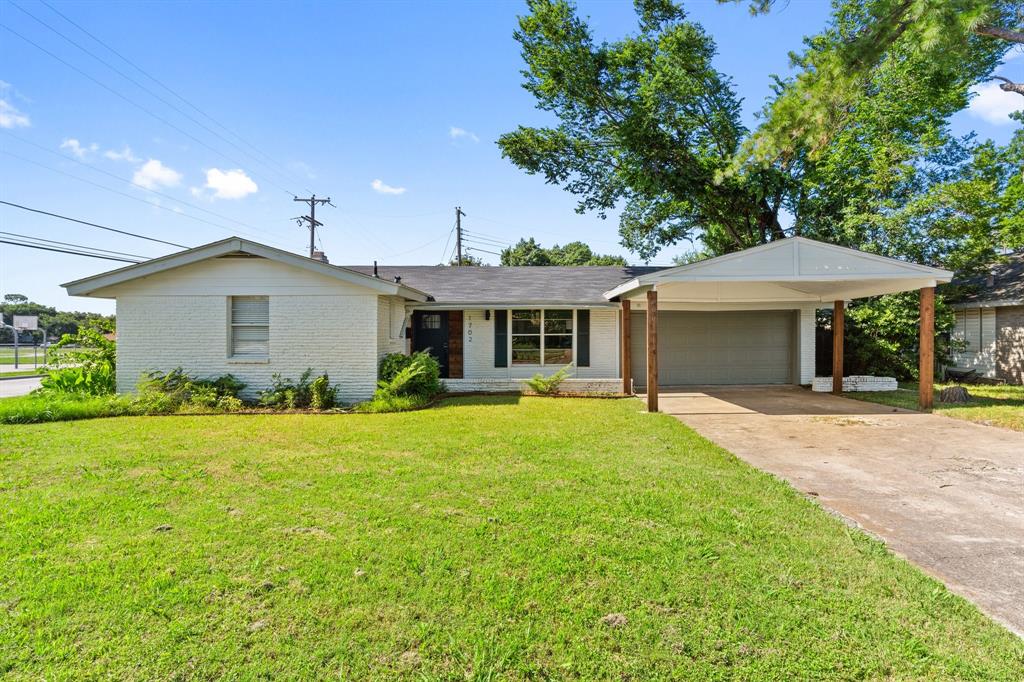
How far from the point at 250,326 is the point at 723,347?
12.4 meters

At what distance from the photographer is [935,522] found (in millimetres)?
4113

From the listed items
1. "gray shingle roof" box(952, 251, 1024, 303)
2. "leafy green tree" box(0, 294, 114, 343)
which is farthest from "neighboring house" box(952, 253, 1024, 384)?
"leafy green tree" box(0, 294, 114, 343)

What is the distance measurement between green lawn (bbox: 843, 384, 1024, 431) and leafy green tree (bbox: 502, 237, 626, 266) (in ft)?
127

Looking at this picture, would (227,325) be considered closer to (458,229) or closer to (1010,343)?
(1010,343)

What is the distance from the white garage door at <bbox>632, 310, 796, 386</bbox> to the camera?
14406 millimetres

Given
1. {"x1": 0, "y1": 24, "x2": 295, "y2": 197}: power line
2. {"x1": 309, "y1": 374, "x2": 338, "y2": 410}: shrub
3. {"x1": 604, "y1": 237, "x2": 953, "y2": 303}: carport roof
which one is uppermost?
{"x1": 0, "y1": 24, "x2": 295, "y2": 197}: power line

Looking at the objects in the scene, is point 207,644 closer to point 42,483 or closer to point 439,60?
point 42,483

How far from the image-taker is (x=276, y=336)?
35.2 feet

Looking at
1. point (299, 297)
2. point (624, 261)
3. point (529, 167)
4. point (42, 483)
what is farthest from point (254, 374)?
point (624, 261)

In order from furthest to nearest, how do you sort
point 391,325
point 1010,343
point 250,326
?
point 1010,343
point 391,325
point 250,326

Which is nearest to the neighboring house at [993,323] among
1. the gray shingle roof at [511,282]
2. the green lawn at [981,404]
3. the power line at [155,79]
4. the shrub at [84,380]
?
the green lawn at [981,404]

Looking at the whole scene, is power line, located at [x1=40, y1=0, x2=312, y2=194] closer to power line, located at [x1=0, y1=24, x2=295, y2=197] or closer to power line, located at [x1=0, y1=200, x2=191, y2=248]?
power line, located at [x1=0, y1=24, x2=295, y2=197]

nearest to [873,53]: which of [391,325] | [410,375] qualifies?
[410,375]

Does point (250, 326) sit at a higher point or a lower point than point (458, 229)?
lower
